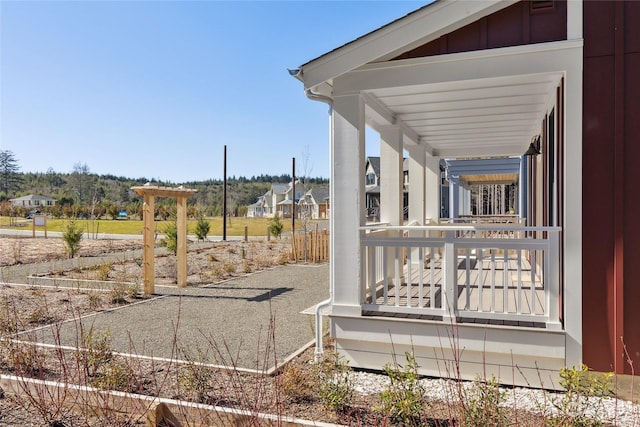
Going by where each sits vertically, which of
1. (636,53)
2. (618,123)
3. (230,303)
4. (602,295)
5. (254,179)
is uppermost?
(254,179)

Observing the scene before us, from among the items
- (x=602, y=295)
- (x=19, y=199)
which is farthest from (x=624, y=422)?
(x=19, y=199)

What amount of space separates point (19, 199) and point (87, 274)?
6526 centimetres

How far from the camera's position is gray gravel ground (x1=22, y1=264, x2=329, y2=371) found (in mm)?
5277

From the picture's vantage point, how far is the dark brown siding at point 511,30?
408 centimetres

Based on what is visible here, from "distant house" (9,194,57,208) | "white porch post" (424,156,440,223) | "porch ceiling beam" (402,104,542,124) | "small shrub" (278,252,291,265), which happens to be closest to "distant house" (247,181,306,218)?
"distant house" (9,194,57,208)

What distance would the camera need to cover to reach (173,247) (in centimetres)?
1366

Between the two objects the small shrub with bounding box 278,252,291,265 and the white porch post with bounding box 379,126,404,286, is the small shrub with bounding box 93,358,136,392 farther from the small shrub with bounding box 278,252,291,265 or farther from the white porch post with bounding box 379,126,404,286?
the small shrub with bounding box 278,252,291,265

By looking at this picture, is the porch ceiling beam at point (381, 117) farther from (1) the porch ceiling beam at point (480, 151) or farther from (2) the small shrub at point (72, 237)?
(2) the small shrub at point (72, 237)

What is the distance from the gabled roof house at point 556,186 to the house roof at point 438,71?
Result: 0.5 inches

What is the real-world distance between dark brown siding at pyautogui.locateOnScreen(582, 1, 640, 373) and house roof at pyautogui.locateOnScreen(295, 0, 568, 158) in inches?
12.4

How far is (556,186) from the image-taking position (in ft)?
15.5

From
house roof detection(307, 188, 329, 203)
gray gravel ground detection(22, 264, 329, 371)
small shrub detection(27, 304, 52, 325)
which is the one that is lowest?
gray gravel ground detection(22, 264, 329, 371)

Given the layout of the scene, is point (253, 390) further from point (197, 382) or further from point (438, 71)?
point (438, 71)

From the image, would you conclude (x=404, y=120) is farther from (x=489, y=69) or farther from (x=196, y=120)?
(x=196, y=120)
